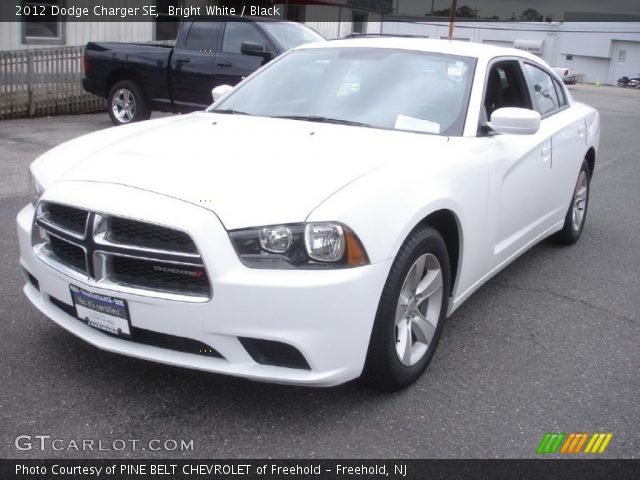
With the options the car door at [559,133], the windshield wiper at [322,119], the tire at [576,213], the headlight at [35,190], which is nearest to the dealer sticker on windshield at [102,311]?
the headlight at [35,190]

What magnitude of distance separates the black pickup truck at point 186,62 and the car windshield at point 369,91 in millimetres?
5775

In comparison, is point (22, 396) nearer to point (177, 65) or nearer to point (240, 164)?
point (240, 164)

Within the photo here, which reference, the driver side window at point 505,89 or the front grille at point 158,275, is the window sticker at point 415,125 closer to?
the driver side window at point 505,89

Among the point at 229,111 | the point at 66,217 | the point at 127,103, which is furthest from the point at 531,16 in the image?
the point at 66,217

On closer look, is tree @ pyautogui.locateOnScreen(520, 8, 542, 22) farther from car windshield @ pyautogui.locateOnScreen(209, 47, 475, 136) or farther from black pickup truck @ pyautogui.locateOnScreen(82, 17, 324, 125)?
car windshield @ pyautogui.locateOnScreen(209, 47, 475, 136)

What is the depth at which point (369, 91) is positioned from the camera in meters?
4.20

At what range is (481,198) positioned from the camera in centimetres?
386

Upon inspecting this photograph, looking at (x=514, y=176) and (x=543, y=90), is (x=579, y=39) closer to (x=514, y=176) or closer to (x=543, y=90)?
(x=543, y=90)

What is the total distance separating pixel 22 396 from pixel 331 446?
137cm

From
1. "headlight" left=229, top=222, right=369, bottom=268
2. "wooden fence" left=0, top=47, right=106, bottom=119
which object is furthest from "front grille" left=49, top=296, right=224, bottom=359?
"wooden fence" left=0, top=47, right=106, bottom=119

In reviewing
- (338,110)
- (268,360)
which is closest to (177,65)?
(338,110)

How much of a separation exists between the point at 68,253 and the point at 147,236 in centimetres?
51

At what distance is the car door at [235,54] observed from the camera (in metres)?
10.6

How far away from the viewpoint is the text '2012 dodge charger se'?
2.85 meters
